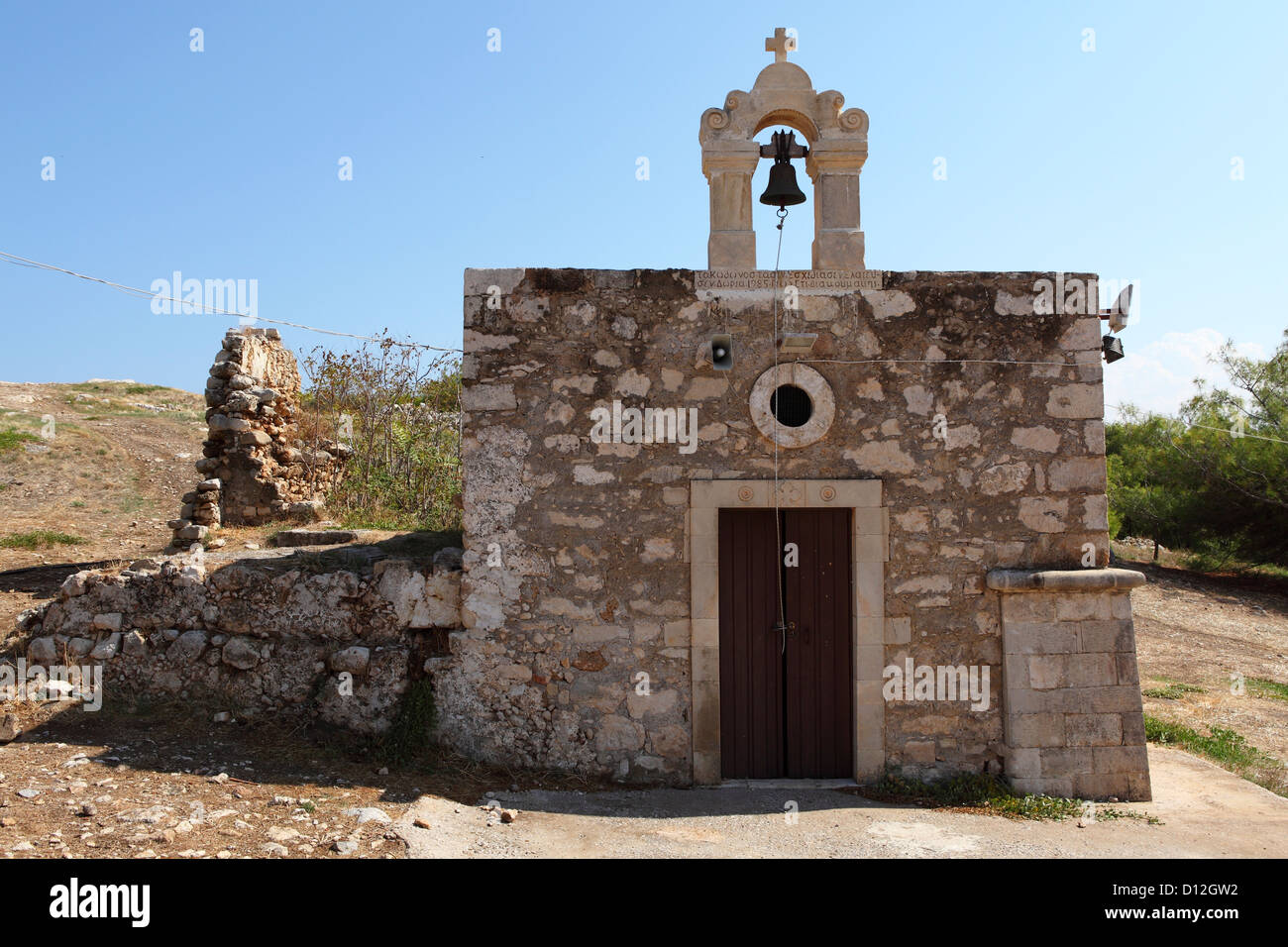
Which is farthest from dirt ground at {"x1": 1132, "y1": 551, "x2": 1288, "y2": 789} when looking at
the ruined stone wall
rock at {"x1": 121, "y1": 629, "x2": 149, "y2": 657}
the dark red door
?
rock at {"x1": 121, "y1": 629, "x2": 149, "y2": 657}

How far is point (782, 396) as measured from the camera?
6.03 m

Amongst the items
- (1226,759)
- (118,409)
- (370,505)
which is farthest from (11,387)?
(1226,759)

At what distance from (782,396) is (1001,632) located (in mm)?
2263

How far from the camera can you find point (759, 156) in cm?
604

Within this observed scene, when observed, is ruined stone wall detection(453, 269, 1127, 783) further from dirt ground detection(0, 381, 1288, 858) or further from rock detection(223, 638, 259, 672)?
rock detection(223, 638, 259, 672)

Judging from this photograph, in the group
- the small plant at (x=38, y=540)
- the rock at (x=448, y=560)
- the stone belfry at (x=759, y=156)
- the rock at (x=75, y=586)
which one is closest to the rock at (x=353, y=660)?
the rock at (x=448, y=560)

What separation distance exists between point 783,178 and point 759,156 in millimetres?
244

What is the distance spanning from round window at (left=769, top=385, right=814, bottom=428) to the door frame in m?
0.44

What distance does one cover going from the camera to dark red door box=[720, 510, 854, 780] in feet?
19.5

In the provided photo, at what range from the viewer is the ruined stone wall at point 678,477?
5820mm

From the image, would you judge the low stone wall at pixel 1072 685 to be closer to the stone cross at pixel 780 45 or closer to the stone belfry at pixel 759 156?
the stone belfry at pixel 759 156

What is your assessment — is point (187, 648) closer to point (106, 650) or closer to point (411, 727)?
point (106, 650)

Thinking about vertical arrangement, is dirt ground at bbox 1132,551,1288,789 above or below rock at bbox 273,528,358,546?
below

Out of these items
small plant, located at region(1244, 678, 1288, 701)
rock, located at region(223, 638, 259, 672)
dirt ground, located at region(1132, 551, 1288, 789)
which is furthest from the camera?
small plant, located at region(1244, 678, 1288, 701)
